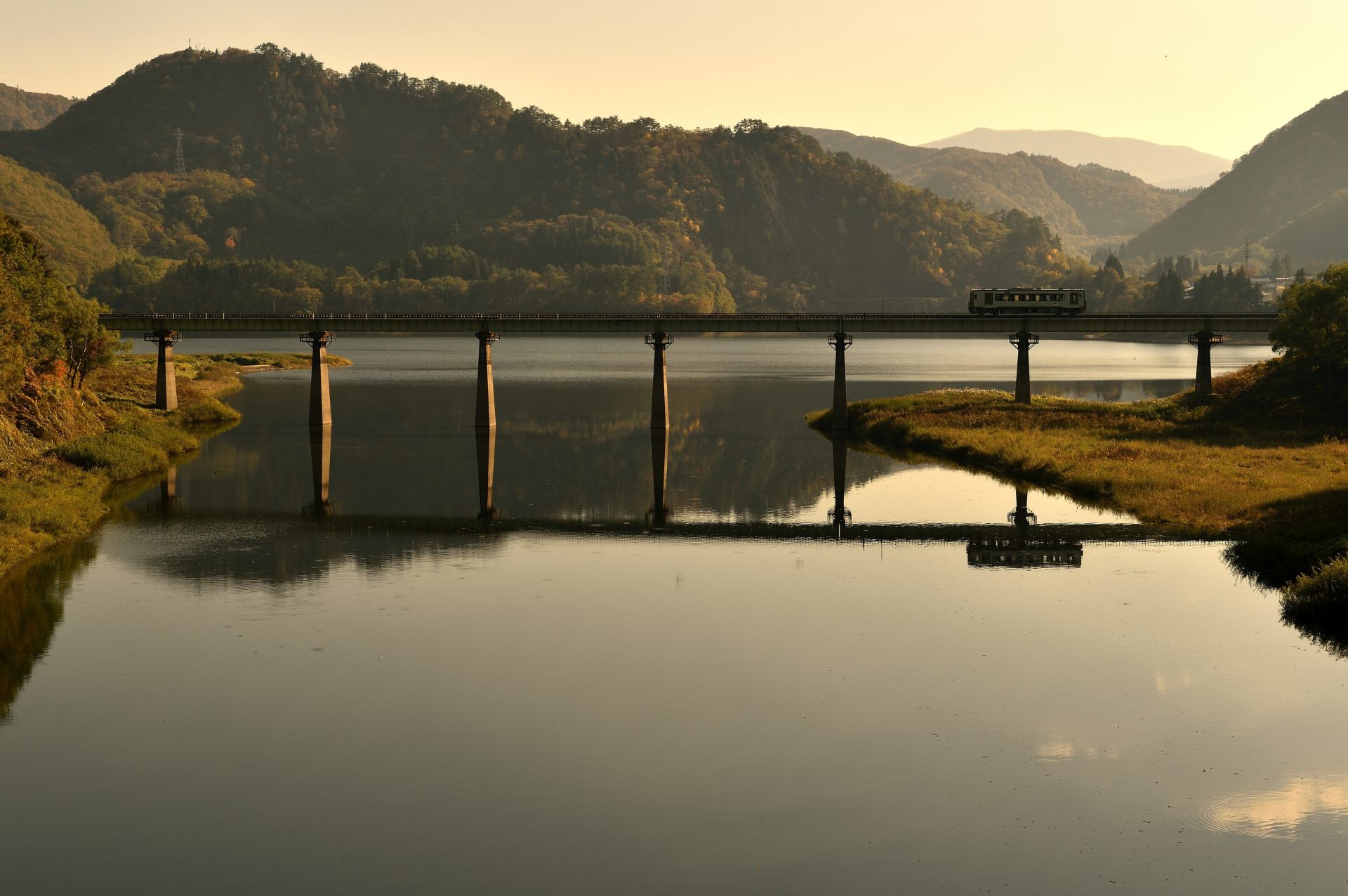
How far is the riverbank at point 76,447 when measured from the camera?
67250 mm

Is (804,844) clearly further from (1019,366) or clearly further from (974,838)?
(1019,366)

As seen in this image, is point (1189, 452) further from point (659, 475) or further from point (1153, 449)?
point (659, 475)

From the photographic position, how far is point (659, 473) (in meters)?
99.0

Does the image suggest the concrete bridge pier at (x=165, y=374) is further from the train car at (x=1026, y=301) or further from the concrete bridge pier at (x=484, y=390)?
the train car at (x=1026, y=301)

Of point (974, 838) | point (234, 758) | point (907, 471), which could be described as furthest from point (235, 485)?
point (974, 838)

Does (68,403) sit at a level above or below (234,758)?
above

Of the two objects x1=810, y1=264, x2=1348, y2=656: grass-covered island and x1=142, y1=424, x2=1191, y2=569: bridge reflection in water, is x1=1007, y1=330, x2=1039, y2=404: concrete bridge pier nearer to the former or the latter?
x1=810, y1=264, x2=1348, y2=656: grass-covered island

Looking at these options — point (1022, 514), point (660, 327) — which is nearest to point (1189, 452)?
point (1022, 514)

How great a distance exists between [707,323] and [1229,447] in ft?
166

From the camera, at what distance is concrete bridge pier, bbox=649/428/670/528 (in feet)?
260

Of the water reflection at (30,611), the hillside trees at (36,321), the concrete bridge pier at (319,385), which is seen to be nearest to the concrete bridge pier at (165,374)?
the hillside trees at (36,321)

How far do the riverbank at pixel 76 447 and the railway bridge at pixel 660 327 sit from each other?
7771 millimetres

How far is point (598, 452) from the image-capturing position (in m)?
110

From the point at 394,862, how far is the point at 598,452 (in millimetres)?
81010
